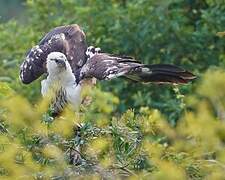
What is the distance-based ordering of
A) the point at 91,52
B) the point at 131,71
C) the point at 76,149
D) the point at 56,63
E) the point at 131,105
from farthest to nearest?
the point at 131,105 < the point at 91,52 < the point at 56,63 < the point at 131,71 < the point at 76,149

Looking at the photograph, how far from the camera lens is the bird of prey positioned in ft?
18.5

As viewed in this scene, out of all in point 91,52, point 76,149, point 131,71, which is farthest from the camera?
point 91,52

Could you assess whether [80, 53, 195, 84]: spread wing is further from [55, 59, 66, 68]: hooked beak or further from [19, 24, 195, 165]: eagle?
[55, 59, 66, 68]: hooked beak

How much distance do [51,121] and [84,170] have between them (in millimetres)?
502

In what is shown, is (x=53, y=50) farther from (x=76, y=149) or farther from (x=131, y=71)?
(x=76, y=149)

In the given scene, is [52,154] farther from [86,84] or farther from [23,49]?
[23,49]

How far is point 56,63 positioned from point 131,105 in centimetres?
222

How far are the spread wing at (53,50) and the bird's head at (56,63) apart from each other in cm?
19

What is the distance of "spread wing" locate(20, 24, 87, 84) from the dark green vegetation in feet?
0.78

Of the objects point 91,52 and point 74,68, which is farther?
point 74,68

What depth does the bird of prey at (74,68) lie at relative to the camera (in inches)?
221

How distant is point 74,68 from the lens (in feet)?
22.0

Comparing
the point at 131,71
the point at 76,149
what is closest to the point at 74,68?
the point at 131,71

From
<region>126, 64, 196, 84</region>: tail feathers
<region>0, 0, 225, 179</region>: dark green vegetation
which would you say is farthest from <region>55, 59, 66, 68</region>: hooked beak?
<region>126, 64, 196, 84</region>: tail feathers
